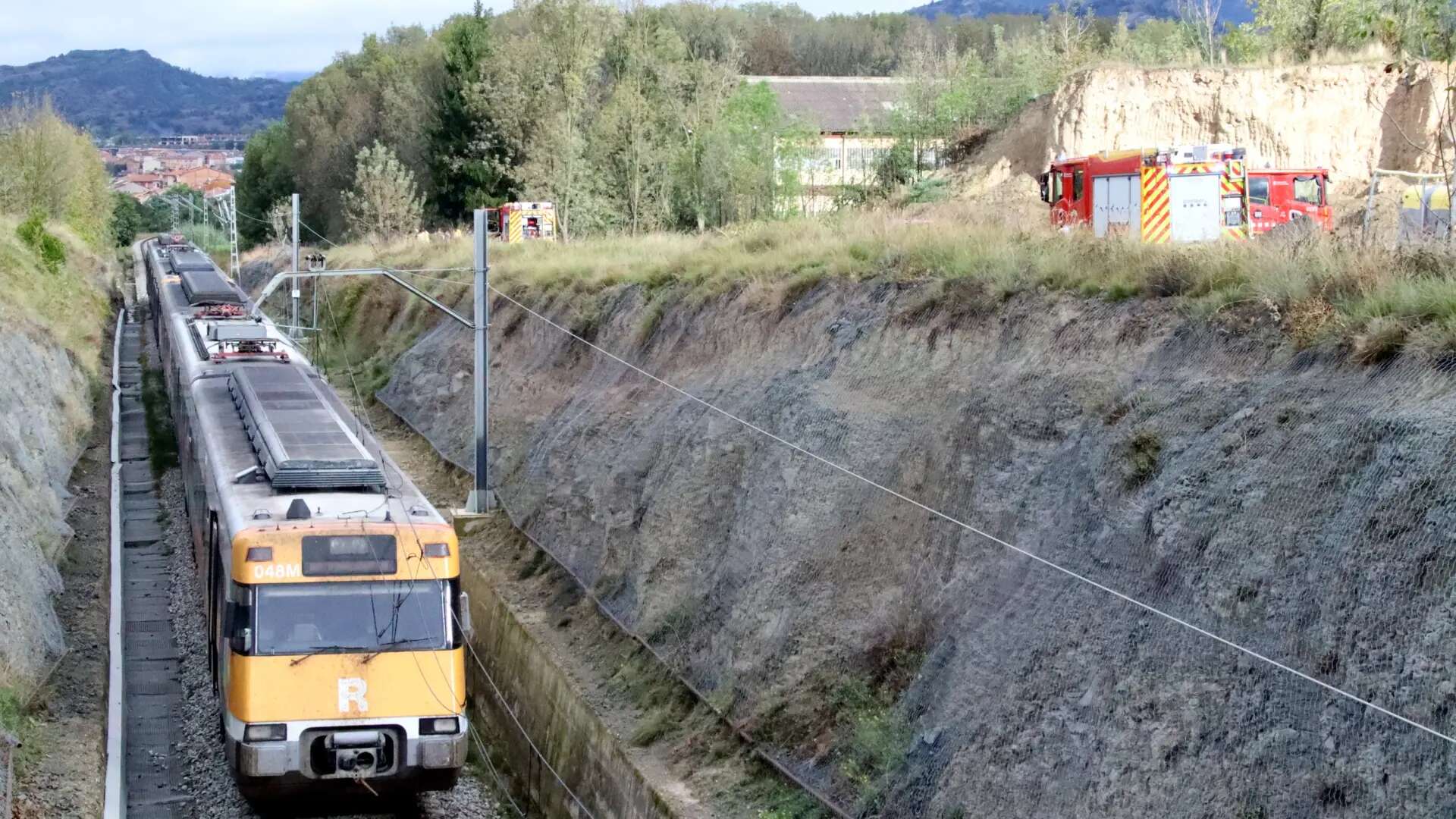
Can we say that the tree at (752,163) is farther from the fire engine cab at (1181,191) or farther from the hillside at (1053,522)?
the hillside at (1053,522)

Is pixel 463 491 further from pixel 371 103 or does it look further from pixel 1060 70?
pixel 371 103

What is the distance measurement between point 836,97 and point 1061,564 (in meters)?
68.2

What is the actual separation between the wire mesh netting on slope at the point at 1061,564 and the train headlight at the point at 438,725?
2.57 m

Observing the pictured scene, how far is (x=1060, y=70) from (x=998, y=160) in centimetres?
636

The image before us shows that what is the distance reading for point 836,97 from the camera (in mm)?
78188

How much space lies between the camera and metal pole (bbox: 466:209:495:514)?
23.6m

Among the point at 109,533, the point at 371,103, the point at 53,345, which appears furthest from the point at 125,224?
the point at 109,533

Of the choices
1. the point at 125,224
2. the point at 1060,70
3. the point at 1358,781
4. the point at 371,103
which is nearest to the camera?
the point at 1358,781

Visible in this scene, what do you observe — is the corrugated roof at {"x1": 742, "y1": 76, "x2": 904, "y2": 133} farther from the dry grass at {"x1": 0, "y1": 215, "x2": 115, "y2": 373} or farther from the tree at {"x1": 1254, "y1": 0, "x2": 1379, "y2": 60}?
the dry grass at {"x1": 0, "y1": 215, "x2": 115, "y2": 373}

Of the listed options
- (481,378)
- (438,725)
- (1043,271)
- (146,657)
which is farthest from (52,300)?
(1043,271)

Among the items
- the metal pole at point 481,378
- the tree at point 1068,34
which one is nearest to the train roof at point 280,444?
the metal pole at point 481,378

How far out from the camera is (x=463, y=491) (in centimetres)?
2781

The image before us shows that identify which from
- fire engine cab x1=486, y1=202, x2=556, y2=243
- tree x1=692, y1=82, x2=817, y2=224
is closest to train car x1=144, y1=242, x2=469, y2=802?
tree x1=692, y1=82, x2=817, y2=224

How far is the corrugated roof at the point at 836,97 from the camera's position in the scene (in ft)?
238
